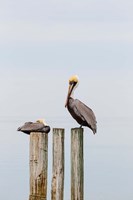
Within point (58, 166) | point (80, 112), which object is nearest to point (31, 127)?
point (80, 112)

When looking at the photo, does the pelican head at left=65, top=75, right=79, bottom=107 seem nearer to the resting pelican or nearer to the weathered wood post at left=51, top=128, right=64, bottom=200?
the resting pelican

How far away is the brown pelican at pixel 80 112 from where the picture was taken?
8828 mm

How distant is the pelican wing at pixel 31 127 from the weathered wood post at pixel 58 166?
2.37 ft

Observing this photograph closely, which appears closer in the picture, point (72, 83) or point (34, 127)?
point (34, 127)

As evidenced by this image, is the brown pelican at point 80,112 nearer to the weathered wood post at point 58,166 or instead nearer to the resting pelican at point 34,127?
the resting pelican at point 34,127

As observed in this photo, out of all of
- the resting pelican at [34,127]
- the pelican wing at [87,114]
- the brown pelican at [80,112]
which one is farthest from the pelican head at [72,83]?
the resting pelican at [34,127]

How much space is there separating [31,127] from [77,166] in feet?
3.90

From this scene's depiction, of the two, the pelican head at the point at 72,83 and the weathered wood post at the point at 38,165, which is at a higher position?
the pelican head at the point at 72,83

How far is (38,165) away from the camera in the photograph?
7.41 m

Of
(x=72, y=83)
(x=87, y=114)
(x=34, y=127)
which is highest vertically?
(x=72, y=83)

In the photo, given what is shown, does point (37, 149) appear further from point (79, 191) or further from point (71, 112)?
point (71, 112)

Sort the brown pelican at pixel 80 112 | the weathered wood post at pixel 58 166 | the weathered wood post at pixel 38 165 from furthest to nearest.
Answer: the brown pelican at pixel 80 112 < the weathered wood post at pixel 58 166 < the weathered wood post at pixel 38 165

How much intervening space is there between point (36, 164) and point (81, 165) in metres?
0.71

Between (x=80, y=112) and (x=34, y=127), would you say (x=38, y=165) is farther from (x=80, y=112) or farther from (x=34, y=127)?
(x=80, y=112)
